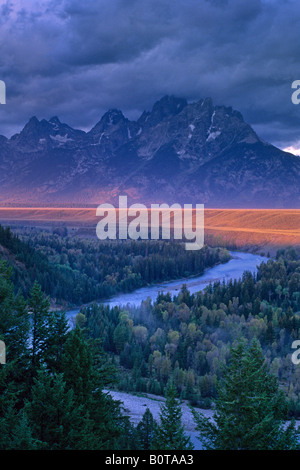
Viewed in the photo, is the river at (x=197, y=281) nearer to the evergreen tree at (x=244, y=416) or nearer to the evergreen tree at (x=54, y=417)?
the evergreen tree at (x=54, y=417)

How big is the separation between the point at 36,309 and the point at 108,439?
6972mm

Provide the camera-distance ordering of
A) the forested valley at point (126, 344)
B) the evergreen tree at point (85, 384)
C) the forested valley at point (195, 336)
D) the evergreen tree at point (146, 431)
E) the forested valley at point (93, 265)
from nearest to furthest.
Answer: the forested valley at point (126, 344) → the evergreen tree at point (85, 384) → the evergreen tree at point (146, 431) → the forested valley at point (195, 336) → the forested valley at point (93, 265)

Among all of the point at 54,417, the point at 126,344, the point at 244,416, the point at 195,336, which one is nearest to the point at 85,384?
the point at 54,417

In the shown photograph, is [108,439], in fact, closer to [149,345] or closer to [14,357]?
[14,357]

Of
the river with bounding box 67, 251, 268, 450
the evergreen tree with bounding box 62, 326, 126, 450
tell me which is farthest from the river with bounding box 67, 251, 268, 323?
the evergreen tree with bounding box 62, 326, 126, 450

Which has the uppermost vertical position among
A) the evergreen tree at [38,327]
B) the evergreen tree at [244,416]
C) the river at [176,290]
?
the evergreen tree at [38,327]

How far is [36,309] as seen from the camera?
2289 centimetres

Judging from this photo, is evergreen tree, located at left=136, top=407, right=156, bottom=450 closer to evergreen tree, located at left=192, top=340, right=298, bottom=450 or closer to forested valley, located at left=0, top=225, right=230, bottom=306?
evergreen tree, located at left=192, top=340, right=298, bottom=450

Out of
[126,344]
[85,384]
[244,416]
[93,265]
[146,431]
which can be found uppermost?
[85,384]

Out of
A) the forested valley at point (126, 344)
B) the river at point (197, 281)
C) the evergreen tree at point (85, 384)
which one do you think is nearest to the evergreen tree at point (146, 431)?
the forested valley at point (126, 344)

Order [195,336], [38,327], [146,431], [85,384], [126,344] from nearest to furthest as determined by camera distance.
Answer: [85,384]
[38,327]
[146,431]
[126,344]
[195,336]

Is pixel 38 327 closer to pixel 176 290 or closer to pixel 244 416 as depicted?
pixel 244 416

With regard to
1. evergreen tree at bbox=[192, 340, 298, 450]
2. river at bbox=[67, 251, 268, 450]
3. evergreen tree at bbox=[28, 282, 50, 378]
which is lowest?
river at bbox=[67, 251, 268, 450]
